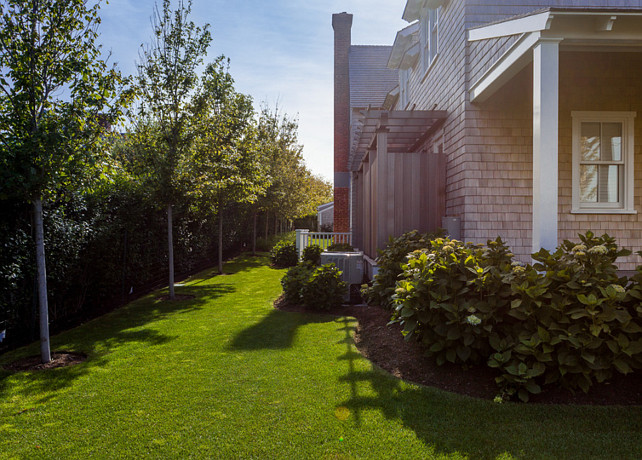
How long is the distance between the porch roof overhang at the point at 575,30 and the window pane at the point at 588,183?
82.0 inches

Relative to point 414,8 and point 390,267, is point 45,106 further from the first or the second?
point 414,8

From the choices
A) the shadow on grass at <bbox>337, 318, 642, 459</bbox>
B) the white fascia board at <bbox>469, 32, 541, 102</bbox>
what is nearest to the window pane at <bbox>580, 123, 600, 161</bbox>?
the white fascia board at <bbox>469, 32, 541, 102</bbox>

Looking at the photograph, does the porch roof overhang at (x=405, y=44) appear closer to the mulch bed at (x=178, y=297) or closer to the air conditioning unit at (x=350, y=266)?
the air conditioning unit at (x=350, y=266)

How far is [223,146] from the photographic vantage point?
1018cm

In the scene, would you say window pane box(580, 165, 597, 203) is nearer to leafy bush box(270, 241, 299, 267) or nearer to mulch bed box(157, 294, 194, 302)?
mulch bed box(157, 294, 194, 302)

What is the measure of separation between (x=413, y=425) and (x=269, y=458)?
1.08 meters

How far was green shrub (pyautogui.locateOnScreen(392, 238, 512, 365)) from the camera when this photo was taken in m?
3.59

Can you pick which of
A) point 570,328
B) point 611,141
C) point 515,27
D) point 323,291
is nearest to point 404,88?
point 611,141

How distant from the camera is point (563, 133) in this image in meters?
6.72

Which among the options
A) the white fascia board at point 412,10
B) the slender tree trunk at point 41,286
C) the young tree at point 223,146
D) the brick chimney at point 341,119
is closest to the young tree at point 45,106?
the slender tree trunk at point 41,286

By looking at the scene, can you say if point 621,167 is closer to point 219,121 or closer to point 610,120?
point 610,120

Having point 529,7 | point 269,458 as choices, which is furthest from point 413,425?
point 529,7

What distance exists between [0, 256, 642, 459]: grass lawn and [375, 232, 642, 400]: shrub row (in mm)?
321

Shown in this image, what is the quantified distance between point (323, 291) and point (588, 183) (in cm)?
468
